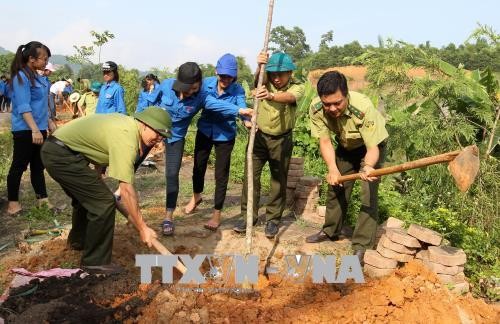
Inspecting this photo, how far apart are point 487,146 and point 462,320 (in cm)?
320

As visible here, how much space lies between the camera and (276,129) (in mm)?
4520

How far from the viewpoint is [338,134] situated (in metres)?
4.28

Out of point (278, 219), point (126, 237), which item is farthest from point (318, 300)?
point (126, 237)

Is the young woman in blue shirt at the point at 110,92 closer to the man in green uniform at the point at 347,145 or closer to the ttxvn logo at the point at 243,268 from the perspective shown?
the ttxvn logo at the point at 243,268

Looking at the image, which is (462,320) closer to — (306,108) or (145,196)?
(145,196)

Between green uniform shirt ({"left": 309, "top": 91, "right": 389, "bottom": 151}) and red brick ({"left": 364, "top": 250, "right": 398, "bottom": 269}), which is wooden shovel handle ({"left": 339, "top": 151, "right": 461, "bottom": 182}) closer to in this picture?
green uniform shirt ({"left": 309, "top": 91, "right": 389, "bottom": 151})

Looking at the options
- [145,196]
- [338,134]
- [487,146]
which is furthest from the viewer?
[145,196]

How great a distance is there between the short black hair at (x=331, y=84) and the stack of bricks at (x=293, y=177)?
7.23ft

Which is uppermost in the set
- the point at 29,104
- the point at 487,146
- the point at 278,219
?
the point at 29,104

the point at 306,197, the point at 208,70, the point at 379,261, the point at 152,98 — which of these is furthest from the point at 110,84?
the point at 208,70

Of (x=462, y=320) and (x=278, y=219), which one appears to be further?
(x=278, y=219)

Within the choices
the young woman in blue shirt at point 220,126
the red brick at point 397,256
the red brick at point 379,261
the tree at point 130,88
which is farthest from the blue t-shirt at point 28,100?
the tree at point 130,88

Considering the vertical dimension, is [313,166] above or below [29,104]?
below

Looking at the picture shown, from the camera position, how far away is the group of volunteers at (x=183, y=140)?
3.44m
